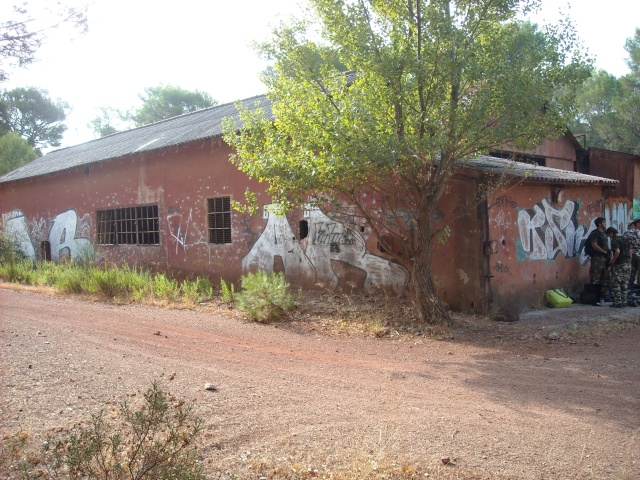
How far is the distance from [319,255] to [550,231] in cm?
457

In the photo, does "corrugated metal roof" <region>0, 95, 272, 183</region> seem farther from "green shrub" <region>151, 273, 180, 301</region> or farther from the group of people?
the group of people

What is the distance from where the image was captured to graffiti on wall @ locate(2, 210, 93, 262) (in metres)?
18.5

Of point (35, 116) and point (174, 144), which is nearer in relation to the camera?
point (174, 144)

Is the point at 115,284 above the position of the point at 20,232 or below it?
below

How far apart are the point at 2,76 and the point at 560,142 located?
14.9 meters

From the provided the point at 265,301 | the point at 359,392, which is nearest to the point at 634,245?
the point at 265,301

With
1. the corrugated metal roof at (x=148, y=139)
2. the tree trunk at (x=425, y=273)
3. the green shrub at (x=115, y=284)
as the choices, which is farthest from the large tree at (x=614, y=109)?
the green shrub at (x=115, y=284)

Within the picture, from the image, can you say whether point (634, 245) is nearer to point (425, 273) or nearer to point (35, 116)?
point (425, 273)

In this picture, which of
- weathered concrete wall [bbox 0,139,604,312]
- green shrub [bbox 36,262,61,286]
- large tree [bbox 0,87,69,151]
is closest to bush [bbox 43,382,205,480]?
weathered concrete wall [bbox 0,139,604,312]

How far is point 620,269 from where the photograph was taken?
10609 millimetres

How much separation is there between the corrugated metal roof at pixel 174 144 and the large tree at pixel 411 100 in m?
1.10

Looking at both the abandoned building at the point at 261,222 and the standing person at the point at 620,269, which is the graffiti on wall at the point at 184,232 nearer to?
the abandoned building at the point at 261,222

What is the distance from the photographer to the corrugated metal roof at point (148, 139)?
14789 mm

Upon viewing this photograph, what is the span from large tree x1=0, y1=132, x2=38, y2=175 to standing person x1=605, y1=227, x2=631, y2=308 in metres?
31.2
